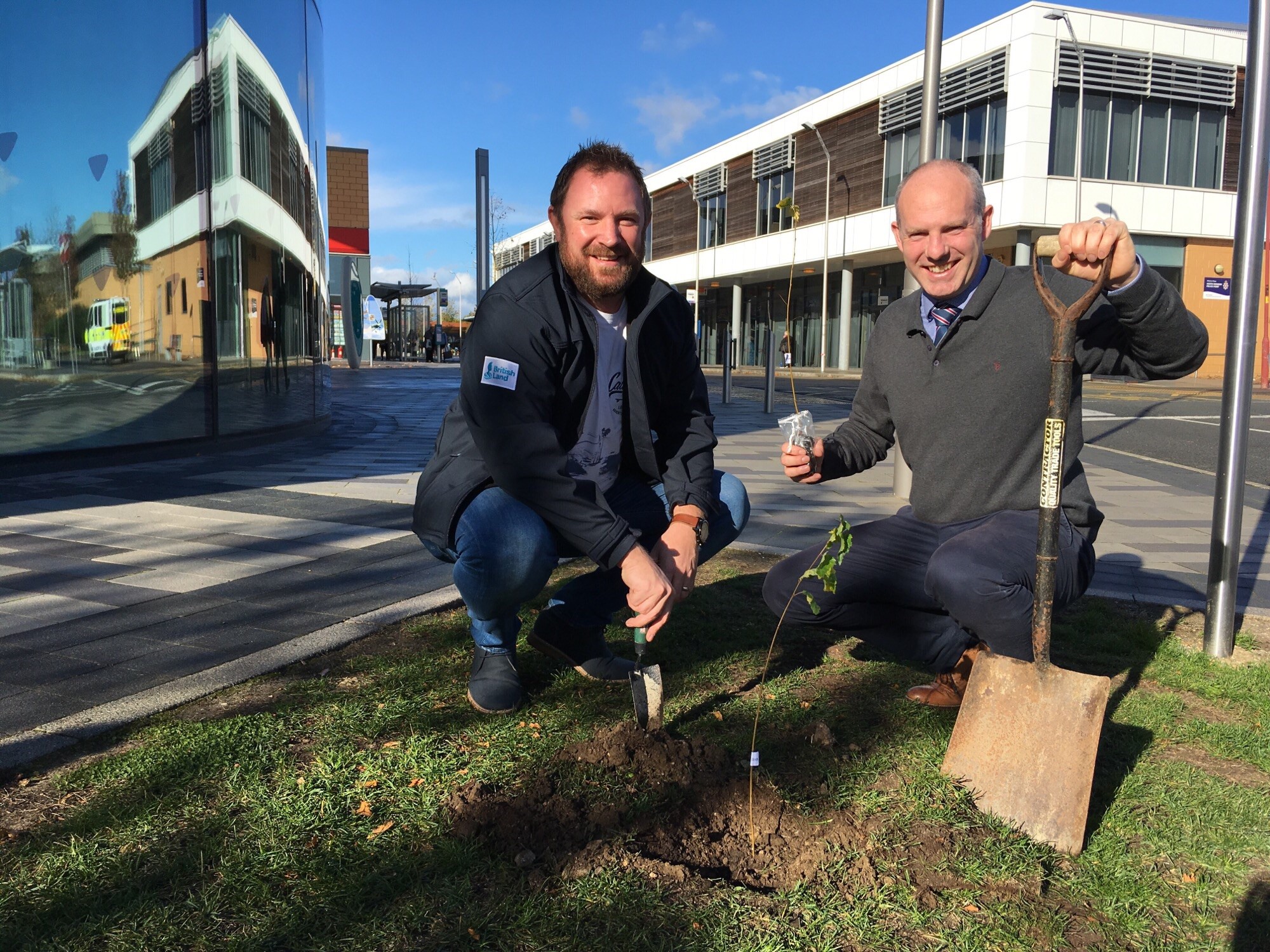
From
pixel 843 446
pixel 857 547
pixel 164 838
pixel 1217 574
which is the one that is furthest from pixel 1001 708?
pixel 164 838

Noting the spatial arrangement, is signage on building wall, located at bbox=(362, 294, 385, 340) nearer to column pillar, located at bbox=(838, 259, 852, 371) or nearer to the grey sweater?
column pillar, located at bbox=(838, 259, 852, 371)

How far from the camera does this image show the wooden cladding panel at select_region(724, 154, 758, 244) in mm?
39969

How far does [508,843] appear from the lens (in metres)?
1.99

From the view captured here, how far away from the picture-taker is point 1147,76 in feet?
91.5

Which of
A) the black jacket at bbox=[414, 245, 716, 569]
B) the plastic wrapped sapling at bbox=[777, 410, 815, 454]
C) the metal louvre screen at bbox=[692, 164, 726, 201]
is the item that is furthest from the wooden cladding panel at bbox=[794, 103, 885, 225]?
the plastic wrapped sapling at bbox=[777, 410, 815, 454]

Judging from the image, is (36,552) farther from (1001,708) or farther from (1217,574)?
(1217,574)

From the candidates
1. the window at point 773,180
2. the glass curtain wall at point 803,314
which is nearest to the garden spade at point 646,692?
the glass curtain wall at point 803,314

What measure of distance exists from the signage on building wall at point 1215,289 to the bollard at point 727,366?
61.8ft

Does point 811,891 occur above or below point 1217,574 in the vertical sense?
below

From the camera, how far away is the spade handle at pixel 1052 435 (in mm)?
2061

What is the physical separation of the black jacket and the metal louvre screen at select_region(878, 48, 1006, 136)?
27.1m

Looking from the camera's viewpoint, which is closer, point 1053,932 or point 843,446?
point 1053,932

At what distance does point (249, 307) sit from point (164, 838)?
9001mm

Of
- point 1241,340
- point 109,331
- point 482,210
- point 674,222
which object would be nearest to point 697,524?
point 1241,340
